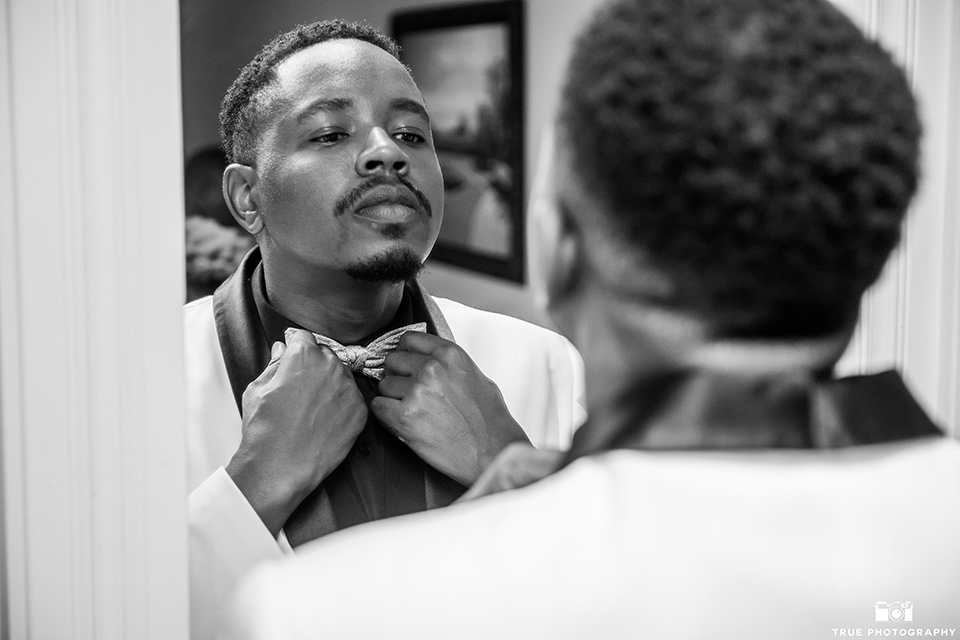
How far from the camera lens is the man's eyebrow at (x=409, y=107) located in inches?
38.3

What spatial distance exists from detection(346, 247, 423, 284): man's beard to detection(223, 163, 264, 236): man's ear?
108 millimetres

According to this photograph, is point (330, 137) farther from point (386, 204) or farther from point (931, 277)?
point (931, 277)

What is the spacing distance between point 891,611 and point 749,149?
32 cm

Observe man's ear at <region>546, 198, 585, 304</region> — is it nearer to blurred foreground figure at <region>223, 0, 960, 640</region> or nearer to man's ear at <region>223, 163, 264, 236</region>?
blurred foreground figure at <region>223, 0, 960, 640</region>

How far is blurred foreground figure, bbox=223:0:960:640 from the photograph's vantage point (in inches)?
22.8

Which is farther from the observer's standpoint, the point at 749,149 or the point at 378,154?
the point at 378,154

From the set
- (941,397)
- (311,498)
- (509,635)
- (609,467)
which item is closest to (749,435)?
(609,467)

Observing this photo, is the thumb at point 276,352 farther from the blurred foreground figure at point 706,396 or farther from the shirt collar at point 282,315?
the blurred foreground figure at point 706,396

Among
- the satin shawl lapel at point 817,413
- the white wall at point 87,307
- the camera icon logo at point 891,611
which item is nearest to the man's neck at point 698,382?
the satin shawl lapel at point 817,413

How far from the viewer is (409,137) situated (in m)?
0.98

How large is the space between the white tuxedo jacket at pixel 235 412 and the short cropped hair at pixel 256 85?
16cm

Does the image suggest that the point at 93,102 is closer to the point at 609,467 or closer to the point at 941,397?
the point at 609,467

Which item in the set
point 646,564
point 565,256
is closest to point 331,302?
point 565,256

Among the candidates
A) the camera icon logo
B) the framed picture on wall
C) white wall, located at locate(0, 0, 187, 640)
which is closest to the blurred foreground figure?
the camera icon logo
